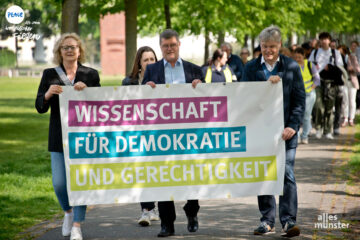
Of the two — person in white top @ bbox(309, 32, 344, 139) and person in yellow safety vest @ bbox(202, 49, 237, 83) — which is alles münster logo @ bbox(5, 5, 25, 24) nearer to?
person in yellow safety vest @ bbox(202, 49, 237, 83)

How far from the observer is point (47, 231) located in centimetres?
822

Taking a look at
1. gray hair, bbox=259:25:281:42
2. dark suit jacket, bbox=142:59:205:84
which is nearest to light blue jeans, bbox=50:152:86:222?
dark suit jacket, bbox=142:59:205:84

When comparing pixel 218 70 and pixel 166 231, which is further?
pixel 218 70

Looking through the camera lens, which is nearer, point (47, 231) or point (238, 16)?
point (47, 231)

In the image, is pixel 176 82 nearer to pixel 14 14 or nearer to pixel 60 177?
pixel 60 177

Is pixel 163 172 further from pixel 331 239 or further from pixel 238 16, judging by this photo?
pixel 238 16

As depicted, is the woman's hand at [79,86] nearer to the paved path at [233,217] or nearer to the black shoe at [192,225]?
the paved path at [233,217]

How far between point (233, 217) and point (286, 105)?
168 cm

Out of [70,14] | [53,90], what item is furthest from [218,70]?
[53,90]

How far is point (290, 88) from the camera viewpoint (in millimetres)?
7473

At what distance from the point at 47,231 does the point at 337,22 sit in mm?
26506

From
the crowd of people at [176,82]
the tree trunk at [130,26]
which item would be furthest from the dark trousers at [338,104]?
the crowd of people at [176,82]

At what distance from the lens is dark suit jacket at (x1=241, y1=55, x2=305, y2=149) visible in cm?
744

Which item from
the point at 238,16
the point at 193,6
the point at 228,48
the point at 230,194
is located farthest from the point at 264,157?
the point at 238,16
